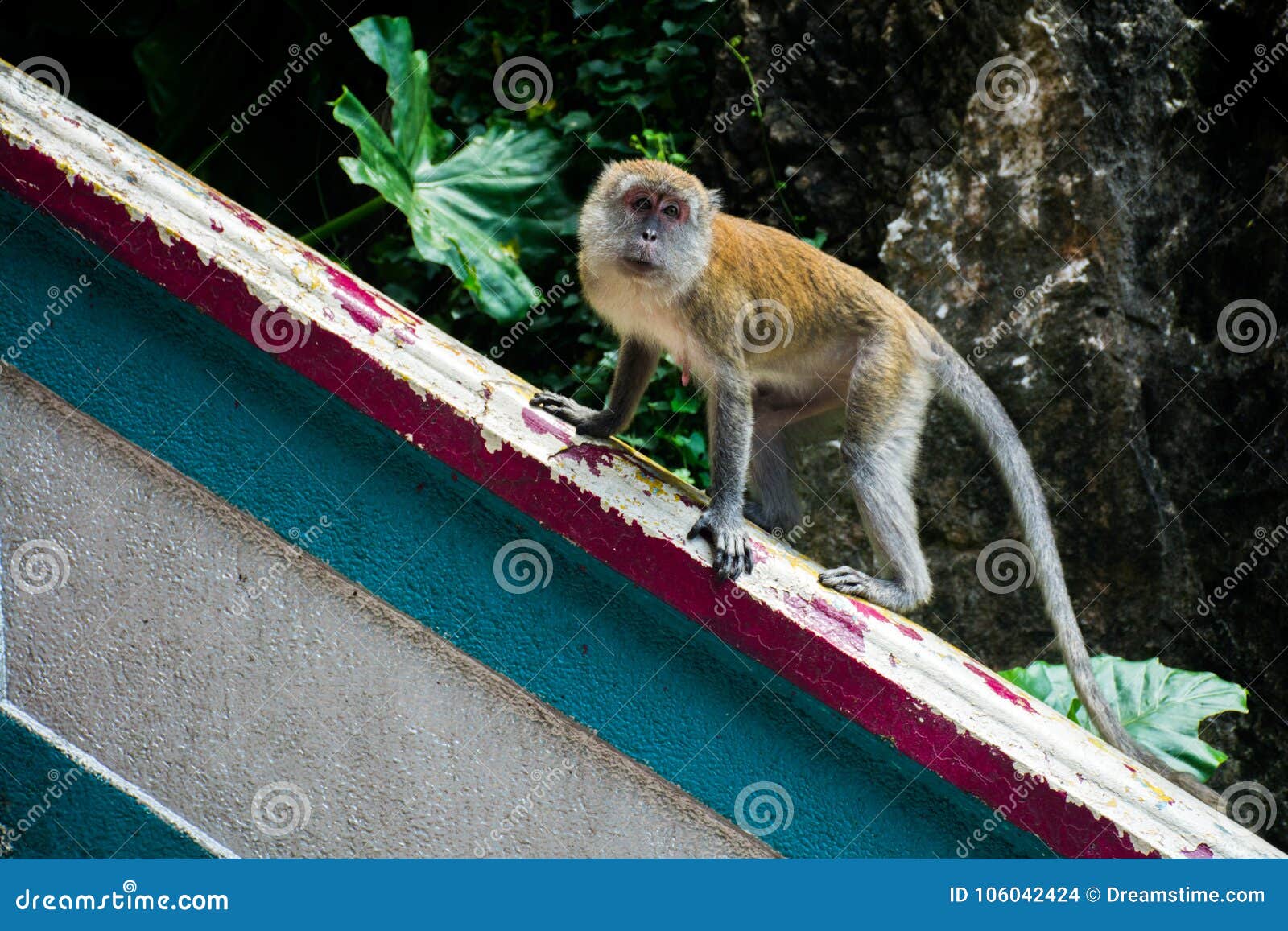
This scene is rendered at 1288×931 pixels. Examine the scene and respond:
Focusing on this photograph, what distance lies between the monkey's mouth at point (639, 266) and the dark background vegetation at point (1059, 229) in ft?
7.33

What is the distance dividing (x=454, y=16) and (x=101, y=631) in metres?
4.87

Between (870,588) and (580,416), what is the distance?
3.74 feet

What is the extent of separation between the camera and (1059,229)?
17.6 feet

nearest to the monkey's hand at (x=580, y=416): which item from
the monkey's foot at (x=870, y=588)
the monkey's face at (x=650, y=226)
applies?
the monkey's face at (x=650, y=226)

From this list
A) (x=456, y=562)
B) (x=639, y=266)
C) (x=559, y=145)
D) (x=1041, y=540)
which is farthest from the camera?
(x=559, y=145)

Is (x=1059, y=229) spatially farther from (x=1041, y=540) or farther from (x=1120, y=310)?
(x=1041, y=540)

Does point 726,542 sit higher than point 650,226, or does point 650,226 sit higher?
point 650,226

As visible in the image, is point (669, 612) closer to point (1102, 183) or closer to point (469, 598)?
point (469, 598)

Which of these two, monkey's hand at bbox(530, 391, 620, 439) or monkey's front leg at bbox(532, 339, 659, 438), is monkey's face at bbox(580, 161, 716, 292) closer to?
monkey's front leg at bbox(532, 339, 659, 438)

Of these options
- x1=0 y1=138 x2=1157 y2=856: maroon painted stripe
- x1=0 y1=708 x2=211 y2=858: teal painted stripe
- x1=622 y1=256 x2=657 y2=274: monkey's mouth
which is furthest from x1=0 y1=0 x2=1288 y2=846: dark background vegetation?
x1=0 y1=708 x2=211 y2=858: teal painted stripe

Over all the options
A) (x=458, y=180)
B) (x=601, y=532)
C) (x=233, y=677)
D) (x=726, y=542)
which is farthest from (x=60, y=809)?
(x=458, y=180)

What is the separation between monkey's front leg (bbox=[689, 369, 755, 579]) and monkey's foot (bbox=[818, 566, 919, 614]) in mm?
409

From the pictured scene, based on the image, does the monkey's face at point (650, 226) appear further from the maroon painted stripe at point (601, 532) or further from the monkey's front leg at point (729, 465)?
the maroon painted stripe at point (601, 532)

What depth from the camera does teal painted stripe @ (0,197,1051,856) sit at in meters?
2.44
